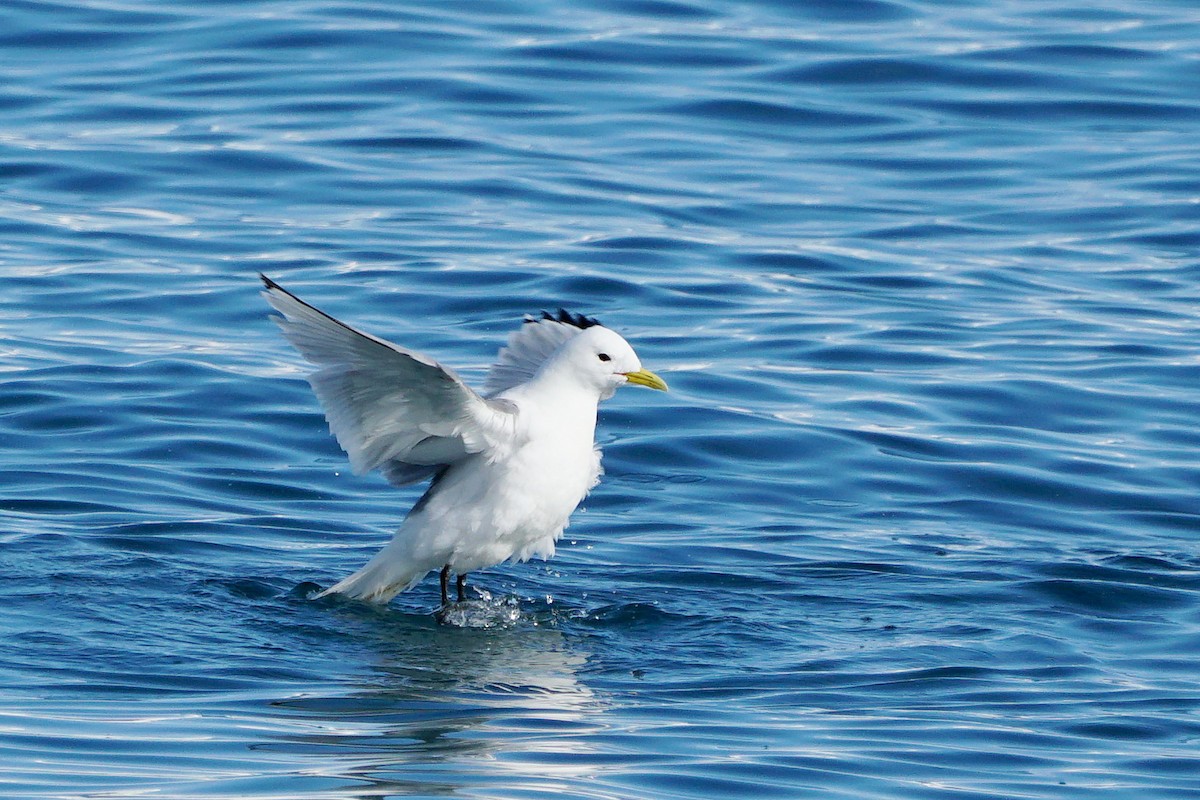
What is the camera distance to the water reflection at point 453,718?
683cm

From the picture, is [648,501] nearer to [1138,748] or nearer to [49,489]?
[49,489]

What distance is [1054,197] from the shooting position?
16.9m

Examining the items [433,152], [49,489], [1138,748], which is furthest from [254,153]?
[1138,748]

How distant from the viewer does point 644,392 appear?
1277cm

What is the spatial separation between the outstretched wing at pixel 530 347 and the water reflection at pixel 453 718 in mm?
1456

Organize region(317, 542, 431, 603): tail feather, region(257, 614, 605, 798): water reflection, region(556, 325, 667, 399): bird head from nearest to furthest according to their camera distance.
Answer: region(257, 614, 605, 798): water reflection → region(556, 325, 667, 399): bird head → region(317, 542, 431, 603): tail feather

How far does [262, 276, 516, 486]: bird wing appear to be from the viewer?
800 cm

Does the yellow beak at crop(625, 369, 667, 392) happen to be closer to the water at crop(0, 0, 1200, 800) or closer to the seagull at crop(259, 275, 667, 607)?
the seagull at crop(259, 275, 667, 607)

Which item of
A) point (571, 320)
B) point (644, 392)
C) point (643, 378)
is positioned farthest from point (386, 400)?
point (644, 392)

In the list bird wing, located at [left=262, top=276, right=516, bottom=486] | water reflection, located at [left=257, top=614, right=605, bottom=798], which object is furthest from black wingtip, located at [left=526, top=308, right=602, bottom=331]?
water reflection, located at [left=257, top=614, right=605, bottom=798]

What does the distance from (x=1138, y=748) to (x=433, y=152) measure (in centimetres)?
1118

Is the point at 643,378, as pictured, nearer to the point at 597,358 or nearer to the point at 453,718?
the point at 597,358

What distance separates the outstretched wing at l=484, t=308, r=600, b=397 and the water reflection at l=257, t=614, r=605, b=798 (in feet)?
4.78

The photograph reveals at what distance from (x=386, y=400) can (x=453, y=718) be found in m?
1.49
